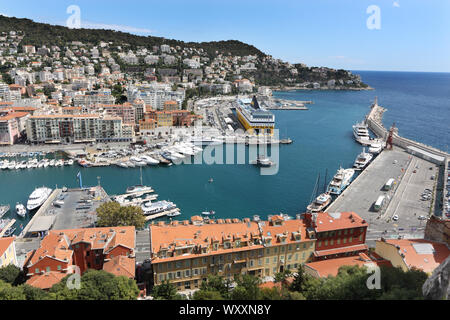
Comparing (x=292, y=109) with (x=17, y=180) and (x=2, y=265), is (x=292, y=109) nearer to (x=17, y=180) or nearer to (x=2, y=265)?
(x=17, y=180)

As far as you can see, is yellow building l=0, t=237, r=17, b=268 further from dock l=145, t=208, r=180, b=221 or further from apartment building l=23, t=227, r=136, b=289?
dock l=145, t=208, r=180, b=221

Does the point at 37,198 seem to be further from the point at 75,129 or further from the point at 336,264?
the point at 336,264

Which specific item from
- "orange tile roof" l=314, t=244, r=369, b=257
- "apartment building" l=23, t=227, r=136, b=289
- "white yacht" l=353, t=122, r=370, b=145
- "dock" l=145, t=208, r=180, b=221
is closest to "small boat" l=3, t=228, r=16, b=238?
"apartment building" l=23, t=227, r=136, b=289

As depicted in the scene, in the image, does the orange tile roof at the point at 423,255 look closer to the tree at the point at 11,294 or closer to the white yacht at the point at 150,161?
the tree at the point at 11,294

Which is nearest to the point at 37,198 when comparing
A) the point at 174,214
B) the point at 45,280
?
the point at 174,214

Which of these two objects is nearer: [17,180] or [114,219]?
[114,219]

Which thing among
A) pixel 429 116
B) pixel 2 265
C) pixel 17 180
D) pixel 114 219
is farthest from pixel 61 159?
pixel 429 116

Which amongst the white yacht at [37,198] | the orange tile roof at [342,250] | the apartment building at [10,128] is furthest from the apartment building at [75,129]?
the orange tile roof at [342,250]
